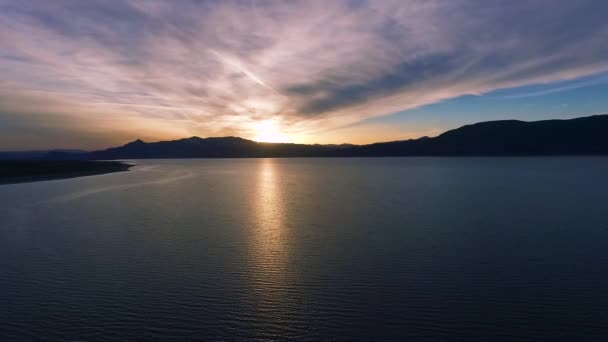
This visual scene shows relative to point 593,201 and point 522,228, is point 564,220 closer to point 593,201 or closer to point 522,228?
point 522,228

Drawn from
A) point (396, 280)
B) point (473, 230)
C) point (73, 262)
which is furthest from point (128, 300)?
point (473, 230)

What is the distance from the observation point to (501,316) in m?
14.3

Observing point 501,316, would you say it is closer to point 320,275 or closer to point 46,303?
point 320,275

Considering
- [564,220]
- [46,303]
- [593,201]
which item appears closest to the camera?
[46,303]

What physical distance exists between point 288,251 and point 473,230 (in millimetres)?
15786

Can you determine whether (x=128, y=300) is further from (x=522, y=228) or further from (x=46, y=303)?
(x=522, y=228)

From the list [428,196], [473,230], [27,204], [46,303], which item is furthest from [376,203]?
[27,204]

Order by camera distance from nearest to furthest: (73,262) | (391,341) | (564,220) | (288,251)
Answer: (391,341)
(73,262)
(288,251)
(564,220)

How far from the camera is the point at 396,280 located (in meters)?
18.4

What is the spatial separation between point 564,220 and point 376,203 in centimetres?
2034

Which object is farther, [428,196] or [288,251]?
[428,196]

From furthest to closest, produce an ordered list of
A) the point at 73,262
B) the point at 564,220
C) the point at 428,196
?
1. the point at 428,196
2. the point at 564,220
3. the point at 73,262

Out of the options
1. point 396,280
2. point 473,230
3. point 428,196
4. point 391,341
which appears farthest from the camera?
point 428,196

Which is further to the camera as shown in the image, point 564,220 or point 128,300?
point 564,220
